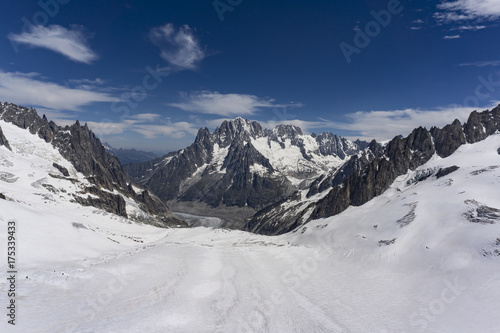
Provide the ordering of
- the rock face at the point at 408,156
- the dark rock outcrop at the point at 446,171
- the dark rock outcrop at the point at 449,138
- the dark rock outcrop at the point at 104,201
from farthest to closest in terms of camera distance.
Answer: the dark rock outcrop at the point at 104,201
the dark rock outcrop at the point at 449,138
the rock face at the point at 408,156
the dark rock outcrop at the point at 446,171

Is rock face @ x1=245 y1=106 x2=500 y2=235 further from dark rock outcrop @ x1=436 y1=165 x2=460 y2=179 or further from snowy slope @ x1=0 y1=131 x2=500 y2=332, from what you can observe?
snowy slope @ x1=0 y1=131 x2=500 y2=332

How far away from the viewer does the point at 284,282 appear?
30656mm

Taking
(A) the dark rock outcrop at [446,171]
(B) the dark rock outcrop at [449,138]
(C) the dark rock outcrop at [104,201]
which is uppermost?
(B) the dark rock outcrop at [449,138]

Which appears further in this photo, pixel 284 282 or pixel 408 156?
pixel 408 156

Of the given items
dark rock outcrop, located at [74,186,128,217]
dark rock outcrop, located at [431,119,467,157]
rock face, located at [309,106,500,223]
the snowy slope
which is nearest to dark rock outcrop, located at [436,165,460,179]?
rock face, located at [309,106,500,223]

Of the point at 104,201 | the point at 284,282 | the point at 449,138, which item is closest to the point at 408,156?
the point at 449,138

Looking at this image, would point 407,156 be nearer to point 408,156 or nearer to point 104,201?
point 408,156

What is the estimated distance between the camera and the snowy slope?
1878 centimetres

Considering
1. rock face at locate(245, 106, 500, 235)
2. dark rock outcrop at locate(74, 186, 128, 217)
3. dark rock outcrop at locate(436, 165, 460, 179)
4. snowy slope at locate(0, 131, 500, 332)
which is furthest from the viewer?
Answer: dark rock outcrop at locate(74, 186, 128, 217)

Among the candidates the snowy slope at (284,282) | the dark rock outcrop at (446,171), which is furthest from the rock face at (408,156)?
the snowy slope at (284,282)

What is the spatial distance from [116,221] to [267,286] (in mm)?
116778

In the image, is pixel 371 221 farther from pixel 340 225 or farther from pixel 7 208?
pixel 7 208

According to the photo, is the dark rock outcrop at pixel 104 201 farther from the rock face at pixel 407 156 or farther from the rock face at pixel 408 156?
the rock face at pixel 408 156

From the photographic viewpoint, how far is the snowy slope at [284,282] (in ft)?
61.6
